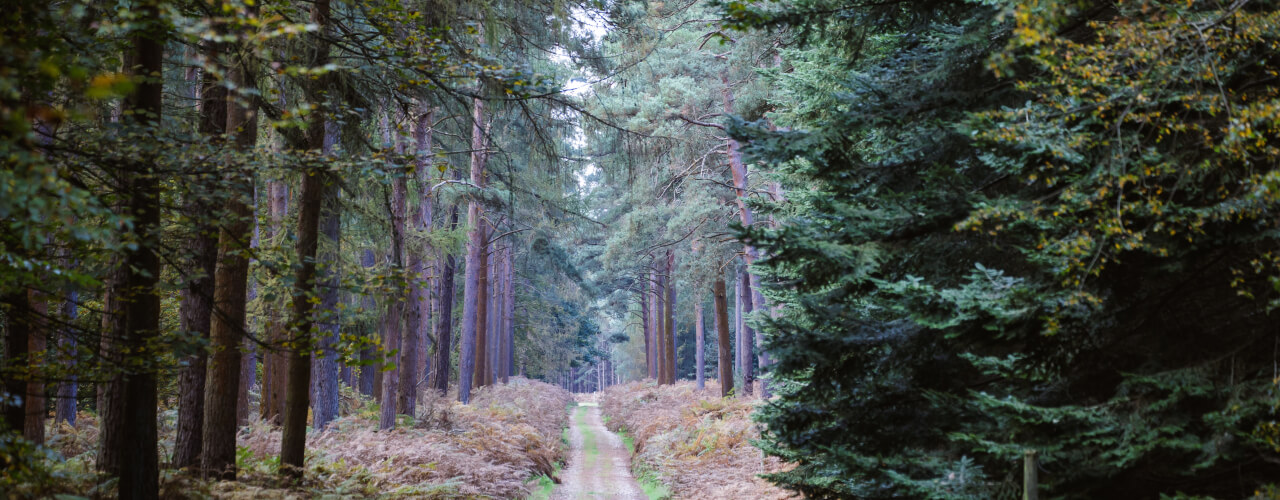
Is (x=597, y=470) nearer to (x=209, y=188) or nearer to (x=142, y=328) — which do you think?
(x=142, y=328)

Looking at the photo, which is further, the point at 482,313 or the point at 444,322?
the point at 482,313

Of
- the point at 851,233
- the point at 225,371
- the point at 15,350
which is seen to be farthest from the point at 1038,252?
the point at 15,350

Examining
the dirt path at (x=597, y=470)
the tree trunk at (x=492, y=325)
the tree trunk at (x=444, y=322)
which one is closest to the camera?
the dirt path at (x=597, y=470)

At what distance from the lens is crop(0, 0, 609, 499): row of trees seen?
3449 mm

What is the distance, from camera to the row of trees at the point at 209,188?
3.45 m

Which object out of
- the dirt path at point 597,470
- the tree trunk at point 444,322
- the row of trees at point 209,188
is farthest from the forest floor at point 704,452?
the tree trunk at point 444,322

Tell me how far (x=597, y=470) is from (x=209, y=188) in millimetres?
11882

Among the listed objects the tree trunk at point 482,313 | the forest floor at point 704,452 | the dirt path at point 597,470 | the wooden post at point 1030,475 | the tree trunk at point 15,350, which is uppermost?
the tree trunk at point 482,313

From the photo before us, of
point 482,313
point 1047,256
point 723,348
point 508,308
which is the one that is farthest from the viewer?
point 508,308

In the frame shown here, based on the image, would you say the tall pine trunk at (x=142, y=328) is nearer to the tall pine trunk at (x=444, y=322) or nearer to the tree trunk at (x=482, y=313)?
the tall pine trunk at (x=444, y=322)

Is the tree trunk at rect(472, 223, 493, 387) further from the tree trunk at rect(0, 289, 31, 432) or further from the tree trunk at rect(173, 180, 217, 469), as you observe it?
the tree trunk at rect(0, 289, 31, 432)

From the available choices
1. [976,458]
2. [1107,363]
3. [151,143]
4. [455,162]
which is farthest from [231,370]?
[455,162]

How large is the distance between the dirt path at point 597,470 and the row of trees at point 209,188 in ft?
11.5

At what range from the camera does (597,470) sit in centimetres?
1527
